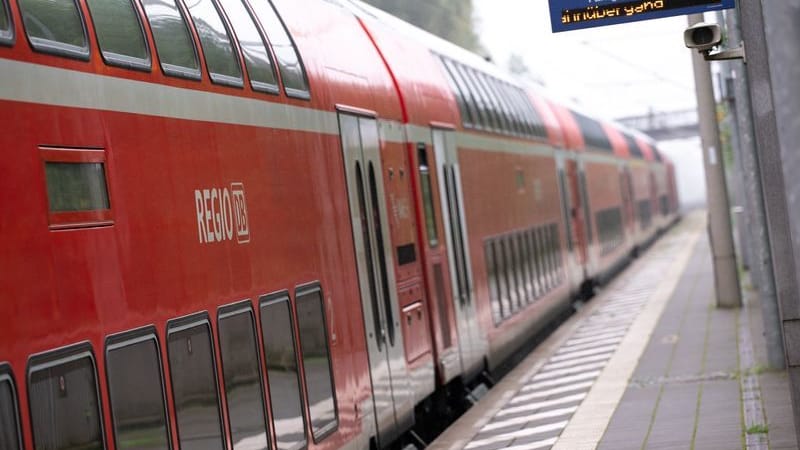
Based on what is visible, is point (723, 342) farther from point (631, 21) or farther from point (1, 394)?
point (1, 394)

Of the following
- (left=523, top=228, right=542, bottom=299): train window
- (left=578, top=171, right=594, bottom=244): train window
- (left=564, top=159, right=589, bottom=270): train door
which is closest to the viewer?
(left=523, top=228, right=542, bottom=299): train window

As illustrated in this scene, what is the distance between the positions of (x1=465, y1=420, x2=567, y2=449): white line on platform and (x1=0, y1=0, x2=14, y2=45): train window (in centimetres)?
739

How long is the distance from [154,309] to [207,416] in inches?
30.2

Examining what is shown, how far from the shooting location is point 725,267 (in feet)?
70.1

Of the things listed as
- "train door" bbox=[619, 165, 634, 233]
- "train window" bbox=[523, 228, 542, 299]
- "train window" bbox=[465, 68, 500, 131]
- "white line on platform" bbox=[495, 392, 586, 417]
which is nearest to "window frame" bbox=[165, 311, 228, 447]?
"white line on platform" bbox=[495, 392, 586, 417]

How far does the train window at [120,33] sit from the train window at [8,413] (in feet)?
5.33

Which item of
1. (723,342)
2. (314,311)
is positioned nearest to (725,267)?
(723,342)

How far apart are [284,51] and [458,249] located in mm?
5764

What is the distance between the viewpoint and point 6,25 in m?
5.17

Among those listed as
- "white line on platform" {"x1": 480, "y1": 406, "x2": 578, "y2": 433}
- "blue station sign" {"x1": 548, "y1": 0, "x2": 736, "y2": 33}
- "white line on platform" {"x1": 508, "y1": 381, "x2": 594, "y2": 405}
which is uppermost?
"blue station sign" {"x1": 548, "y1": 0, "x2": 736, "y2": 33}

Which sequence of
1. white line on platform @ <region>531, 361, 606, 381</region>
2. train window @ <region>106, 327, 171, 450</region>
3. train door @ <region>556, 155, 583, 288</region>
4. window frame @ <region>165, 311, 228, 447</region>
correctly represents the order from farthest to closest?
train door @ <region>556, 155, 583, 288</region>, white line on platform @ <region>531, 361, 606, 381</region>, window frame @ <region>165, 311, 228, 447</region>, train window @ <region>106, 327, 171, 450</region>

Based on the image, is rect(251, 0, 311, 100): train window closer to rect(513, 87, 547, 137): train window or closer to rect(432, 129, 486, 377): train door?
rect(432, 129, 486, 377): train door

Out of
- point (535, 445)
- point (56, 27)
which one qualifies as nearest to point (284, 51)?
point (56, 27)

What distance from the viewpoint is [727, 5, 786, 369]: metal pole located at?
44.5 feet
